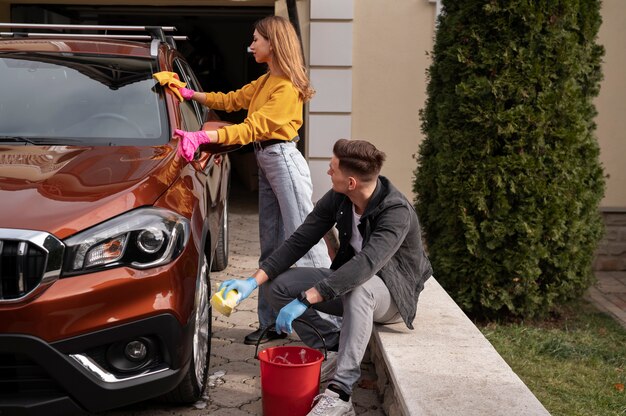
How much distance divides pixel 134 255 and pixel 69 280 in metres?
0.27

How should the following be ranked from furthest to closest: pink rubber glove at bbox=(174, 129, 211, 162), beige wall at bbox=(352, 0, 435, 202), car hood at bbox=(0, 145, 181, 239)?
beige wall at bbox=(352, 0, 435, 202), pink rubber glove at bbox=(174, 129, 211, 162), car hood at bbox=(0, 145, 181, 239)

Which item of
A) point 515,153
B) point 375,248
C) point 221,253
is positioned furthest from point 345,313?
point 221,253

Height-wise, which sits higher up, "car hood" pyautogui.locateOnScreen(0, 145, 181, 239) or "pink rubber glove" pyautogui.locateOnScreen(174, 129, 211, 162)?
"pink rubber glove" pyautogui.locateOnScreen(174, 129, 211, 162)

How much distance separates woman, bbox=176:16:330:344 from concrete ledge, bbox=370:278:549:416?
31.0 inches

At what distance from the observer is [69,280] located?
305 cm

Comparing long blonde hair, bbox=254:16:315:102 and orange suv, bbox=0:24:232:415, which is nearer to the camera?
orange suv, bbox=0:24:232:415

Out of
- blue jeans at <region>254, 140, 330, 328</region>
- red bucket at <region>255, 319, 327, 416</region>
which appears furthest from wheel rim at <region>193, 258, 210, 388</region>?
blue jeans at <region>254, 140, 330, 328</region>

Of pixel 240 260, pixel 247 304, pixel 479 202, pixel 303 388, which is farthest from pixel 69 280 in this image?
pixel 240 260

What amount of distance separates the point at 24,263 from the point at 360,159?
A: 1592mm

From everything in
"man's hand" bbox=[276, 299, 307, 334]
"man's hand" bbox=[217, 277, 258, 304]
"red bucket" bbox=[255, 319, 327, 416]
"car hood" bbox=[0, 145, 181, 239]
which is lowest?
"red bucket" bbox=[255, 319, 327, 416]

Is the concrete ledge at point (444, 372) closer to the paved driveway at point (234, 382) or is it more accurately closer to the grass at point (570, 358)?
the paved driveway at point (234, 382)

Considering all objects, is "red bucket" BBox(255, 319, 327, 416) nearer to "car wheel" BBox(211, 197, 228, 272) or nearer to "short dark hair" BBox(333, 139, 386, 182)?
"short dark hair" BBox(333, 139, 386, 182)

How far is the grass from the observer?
434cm

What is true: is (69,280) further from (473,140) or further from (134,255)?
(473,140)
